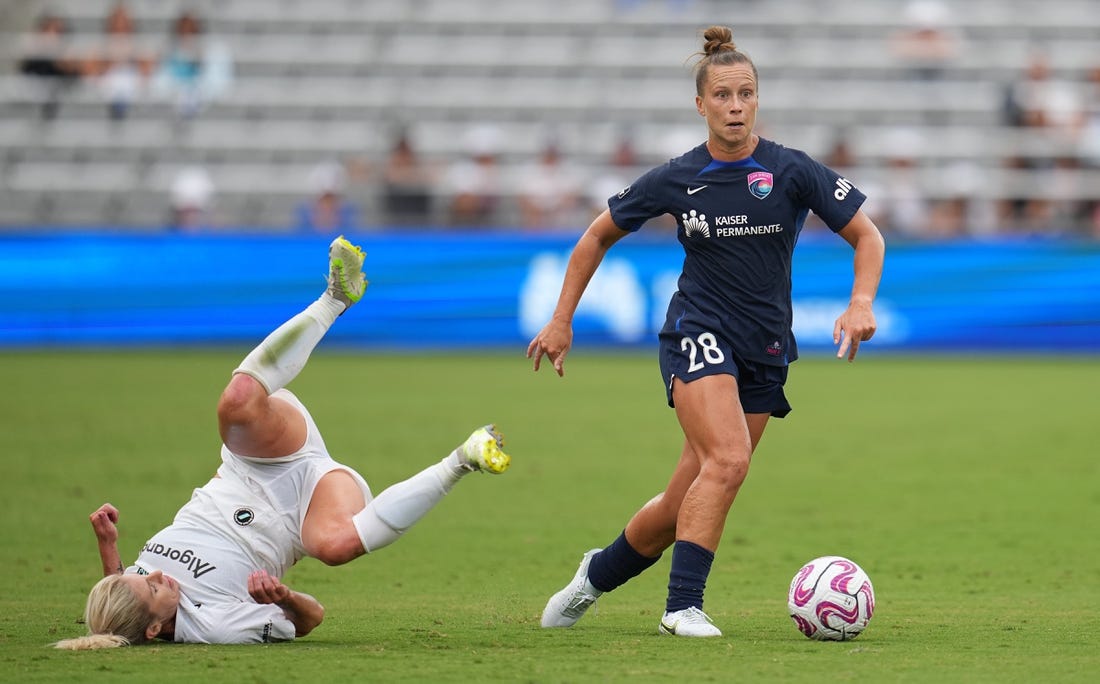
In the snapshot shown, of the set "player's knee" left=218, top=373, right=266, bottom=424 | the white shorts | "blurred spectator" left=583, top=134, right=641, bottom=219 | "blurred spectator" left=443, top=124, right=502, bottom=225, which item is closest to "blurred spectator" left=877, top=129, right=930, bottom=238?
"blurred spectator" left=583, top=134, right=641, bottom=219

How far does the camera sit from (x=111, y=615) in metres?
6.34

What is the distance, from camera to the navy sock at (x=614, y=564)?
712cm

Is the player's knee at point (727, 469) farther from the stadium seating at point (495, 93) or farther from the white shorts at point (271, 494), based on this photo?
the stadium seating at point (495, 93)

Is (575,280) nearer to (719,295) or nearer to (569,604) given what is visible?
(719,295)

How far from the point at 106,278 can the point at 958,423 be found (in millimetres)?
11688

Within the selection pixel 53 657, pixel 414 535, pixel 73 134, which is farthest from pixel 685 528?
pixel 73 134

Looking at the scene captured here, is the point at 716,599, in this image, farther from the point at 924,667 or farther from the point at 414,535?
the point at 414,535

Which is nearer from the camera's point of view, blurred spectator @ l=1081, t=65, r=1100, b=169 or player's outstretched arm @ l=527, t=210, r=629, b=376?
player's outstretched arm @ l=527, t=210, r=629, b=376

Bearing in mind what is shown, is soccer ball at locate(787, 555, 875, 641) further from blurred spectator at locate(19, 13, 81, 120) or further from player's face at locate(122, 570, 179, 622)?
blurred spectator at locate(19, 13, 81, 120)

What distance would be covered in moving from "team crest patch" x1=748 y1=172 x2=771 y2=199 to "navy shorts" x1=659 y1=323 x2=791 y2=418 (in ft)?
2.02

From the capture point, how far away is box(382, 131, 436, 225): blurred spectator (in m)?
23.4

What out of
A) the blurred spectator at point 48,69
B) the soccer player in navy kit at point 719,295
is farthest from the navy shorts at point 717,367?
the blurred spectator at point 48,69

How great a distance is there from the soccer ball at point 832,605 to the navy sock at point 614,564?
0.79 metres

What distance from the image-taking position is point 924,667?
19.0 ft
